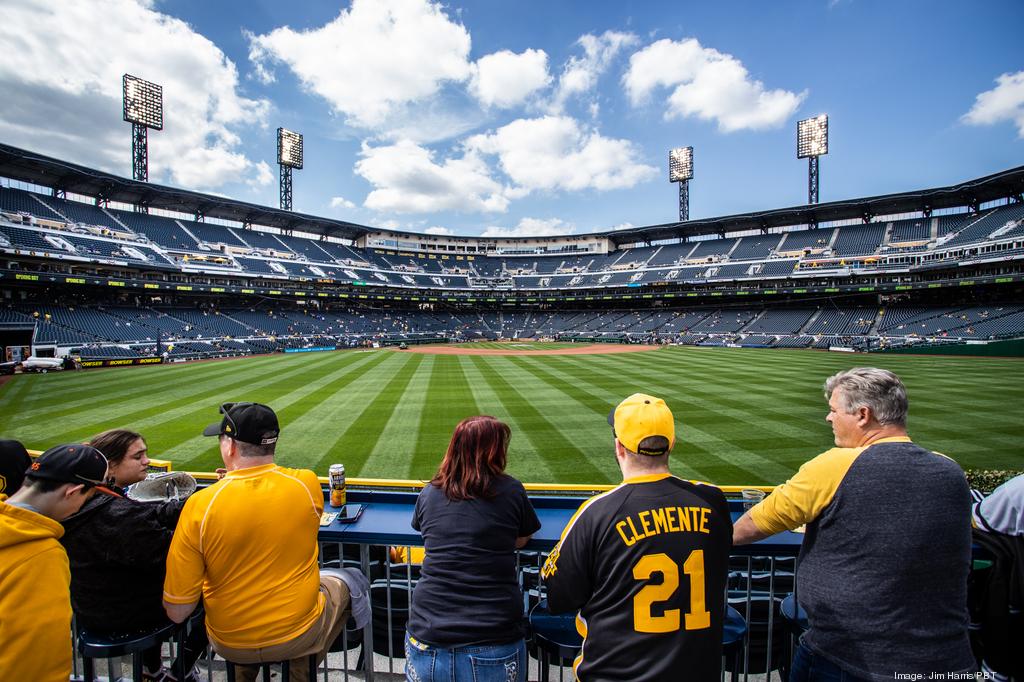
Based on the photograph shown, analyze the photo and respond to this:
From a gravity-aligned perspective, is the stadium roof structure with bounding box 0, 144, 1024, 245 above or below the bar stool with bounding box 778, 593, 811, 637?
above

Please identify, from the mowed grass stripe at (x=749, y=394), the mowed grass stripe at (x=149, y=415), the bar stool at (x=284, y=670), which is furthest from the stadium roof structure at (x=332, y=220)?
the bar stool at (x=284, y=670)

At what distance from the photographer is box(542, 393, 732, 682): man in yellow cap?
80.2 inches

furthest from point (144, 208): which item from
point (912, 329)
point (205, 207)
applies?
point (912, 329)

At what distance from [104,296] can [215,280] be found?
10787 millimetres

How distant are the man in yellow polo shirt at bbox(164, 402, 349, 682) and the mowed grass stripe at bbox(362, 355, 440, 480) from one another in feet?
24.2

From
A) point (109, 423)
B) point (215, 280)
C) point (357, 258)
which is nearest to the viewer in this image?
point (109, 423)

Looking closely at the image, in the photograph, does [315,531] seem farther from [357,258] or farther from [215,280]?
[357,258]

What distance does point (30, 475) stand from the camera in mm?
2328

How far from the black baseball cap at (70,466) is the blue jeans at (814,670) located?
4.14m

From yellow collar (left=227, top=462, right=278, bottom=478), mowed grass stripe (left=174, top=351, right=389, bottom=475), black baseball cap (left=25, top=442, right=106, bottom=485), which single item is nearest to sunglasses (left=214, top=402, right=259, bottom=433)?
yellow collar (left=227, top=462, right=278, bottom=478)

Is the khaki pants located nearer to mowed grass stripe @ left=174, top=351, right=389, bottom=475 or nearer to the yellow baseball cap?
the yellow baseball cap

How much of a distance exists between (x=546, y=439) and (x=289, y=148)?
69.4 m

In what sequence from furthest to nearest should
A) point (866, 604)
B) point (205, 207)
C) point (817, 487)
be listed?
point (205, 207) → point (817, 487) → point (866, 604)

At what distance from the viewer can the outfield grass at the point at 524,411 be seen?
1100 cm
